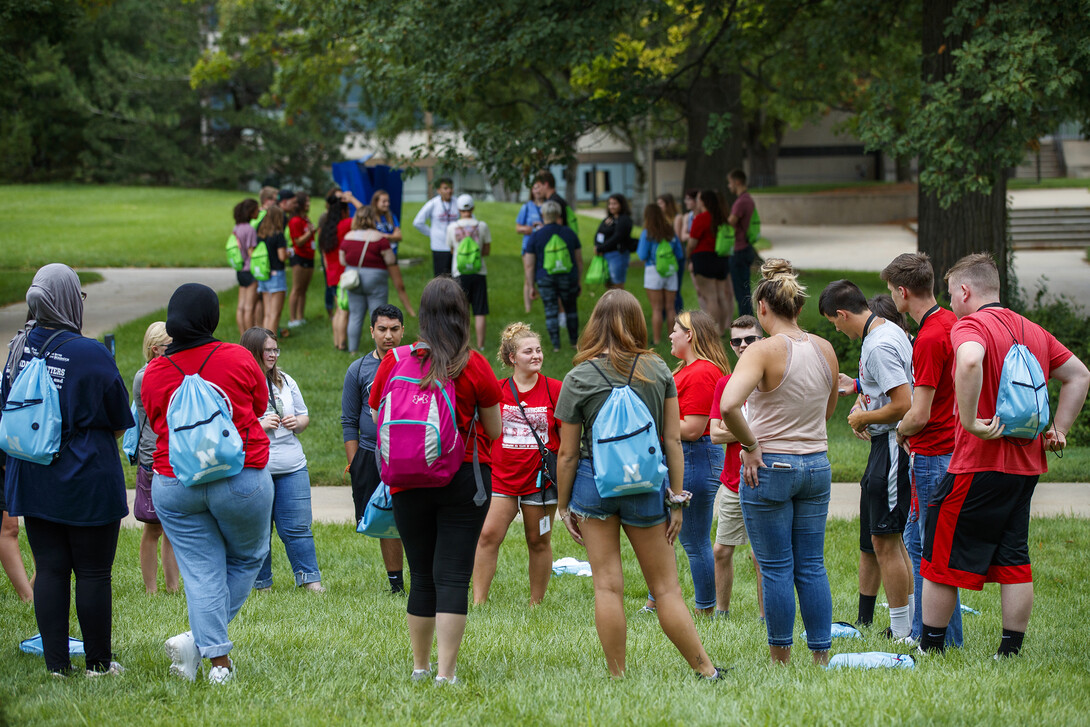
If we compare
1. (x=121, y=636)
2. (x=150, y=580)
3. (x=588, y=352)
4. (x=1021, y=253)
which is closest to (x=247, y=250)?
(x=150, y=580)

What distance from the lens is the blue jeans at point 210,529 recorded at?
14.0 feet

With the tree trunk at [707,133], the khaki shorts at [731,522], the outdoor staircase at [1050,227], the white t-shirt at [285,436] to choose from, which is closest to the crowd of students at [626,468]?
the khaki shorts at [731,522]

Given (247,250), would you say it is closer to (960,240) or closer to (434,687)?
(960,240)

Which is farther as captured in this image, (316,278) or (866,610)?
(316,278)

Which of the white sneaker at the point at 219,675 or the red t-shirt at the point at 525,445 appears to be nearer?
the white sneaker at the point at 219,675

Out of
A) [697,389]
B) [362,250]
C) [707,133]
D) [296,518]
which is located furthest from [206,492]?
[707,133]

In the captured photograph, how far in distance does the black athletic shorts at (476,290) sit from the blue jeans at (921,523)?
8.09 meters

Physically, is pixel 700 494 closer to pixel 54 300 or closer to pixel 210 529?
pixel 210 529

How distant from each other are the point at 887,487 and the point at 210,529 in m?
3.38

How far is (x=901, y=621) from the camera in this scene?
18.2 feet

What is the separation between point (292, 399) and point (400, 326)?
883 mm

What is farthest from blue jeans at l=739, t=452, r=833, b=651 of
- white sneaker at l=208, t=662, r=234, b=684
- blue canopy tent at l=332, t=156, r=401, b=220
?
blue canopy tent at l=332, t=156, r=401, b=220

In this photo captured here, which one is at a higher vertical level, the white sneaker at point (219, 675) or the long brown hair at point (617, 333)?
the long brown hair at point (617, 333)

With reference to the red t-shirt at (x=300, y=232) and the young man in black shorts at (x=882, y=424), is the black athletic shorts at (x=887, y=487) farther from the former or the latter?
the red t-shirt at (x=300, y=232)
